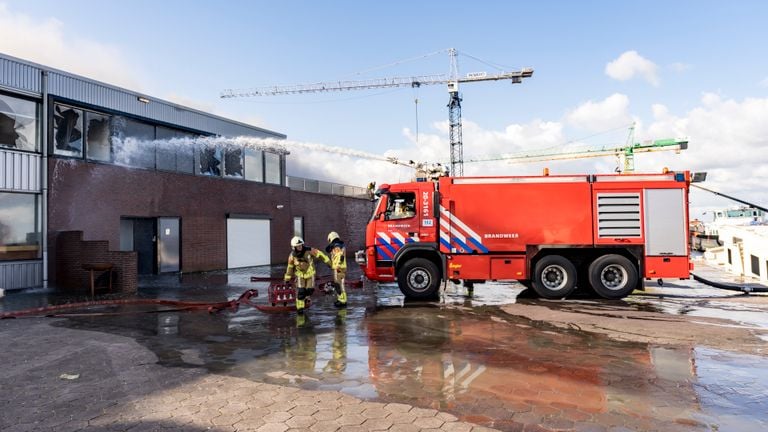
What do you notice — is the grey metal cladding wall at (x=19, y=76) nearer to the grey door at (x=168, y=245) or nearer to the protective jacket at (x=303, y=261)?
the grey door at (x=168, y=245)

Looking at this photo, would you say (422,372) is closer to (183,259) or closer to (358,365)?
(358,365)

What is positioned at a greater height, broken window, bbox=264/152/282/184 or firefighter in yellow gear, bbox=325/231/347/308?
broken window, bbox=264/152/282/184

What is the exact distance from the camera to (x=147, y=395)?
15.8ft

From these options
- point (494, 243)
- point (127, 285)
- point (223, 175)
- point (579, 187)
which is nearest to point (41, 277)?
point (127, 285)

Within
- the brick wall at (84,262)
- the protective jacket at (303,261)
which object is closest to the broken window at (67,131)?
the brick wall at (84,262)

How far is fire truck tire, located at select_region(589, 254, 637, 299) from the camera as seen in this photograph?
36.6 feet

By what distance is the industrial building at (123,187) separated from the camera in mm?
13523

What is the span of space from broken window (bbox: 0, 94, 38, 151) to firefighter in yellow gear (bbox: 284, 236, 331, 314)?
9806 millimetres

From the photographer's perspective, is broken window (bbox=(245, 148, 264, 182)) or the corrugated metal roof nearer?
the corrugated metal roof

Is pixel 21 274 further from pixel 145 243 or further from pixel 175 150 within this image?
pixel 175 150

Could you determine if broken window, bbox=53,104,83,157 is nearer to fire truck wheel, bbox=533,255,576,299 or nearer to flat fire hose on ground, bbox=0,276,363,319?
flat fire hose on ground, bbox=0,276,363,319

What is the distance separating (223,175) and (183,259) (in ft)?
Answer: 13.6

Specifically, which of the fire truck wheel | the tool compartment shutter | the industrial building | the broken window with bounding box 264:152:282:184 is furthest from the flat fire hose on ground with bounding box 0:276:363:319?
the broken window with bounding box 264:152:282:184

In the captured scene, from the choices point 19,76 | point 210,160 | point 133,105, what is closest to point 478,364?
point 19,76
